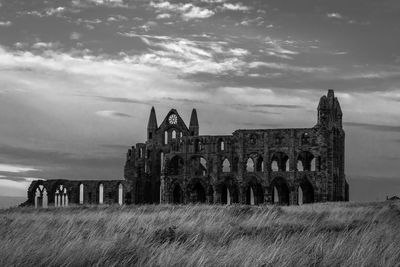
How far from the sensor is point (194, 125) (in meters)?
74.4

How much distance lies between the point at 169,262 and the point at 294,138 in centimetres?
5418

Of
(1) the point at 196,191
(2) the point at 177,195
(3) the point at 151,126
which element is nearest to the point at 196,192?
(1) the point at 196,191

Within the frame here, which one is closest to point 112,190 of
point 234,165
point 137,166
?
point 137,166

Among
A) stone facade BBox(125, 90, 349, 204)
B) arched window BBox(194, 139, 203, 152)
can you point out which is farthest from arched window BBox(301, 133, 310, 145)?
arched window BBox(194, 139, 203, 152)

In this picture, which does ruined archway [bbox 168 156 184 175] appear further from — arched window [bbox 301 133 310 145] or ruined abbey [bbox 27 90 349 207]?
arched window [bbox 301 133 310 145]

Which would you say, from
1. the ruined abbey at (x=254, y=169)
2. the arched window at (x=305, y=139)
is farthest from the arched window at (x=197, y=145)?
the arched window at (x=305, y=139)

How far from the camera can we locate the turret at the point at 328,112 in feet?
203

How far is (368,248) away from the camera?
10.8 m

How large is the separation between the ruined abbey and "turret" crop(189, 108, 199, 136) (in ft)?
5.94

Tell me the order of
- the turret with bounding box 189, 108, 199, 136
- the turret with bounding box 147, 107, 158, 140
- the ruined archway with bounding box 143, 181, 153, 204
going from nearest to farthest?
the ruined archway with bounding box 143, 181, 153, 204, the turret with bounding box 189, 108, 199, 136, the turret with bounding box 147, 107, 158, 140

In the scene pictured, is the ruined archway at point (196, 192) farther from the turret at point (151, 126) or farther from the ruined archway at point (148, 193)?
the turret at point (151, 126)

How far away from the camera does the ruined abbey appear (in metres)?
61.6

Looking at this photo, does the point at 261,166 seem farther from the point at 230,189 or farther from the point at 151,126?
the point at 151,126

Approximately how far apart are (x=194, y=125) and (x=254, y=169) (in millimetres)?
12953
